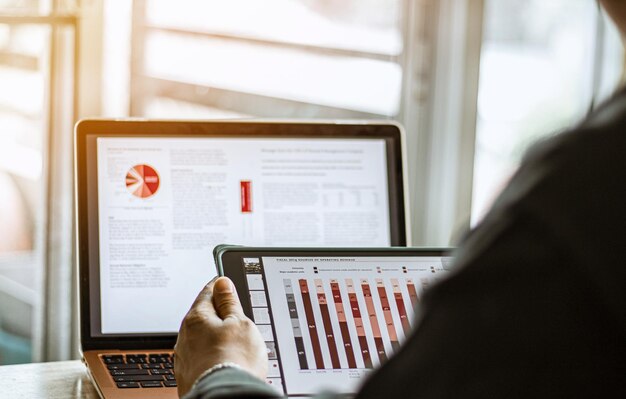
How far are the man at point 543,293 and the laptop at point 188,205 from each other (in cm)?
69

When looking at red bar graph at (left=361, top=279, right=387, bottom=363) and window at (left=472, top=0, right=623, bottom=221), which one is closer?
red bar graph at (left=361, top=279, right=387, bottom=363)

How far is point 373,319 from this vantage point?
39.2 inches

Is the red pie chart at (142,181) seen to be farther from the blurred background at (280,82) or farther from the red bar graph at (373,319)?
the blurred background at (280,82)

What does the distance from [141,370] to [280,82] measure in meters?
1.17

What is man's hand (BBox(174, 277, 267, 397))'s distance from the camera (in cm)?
71

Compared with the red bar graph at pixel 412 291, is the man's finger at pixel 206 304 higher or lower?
higher

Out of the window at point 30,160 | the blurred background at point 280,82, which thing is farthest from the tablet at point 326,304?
the window at point 30,160

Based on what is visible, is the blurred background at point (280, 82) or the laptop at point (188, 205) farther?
the blurred background at point (280, 82)

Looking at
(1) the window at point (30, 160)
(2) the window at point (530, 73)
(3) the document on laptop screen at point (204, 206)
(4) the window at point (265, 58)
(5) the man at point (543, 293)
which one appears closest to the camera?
(5) the man at point (543, 293)

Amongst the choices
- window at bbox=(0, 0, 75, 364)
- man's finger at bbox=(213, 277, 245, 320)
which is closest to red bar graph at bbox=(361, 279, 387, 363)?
man's finger at bbox=(213, 277, 245, 320)

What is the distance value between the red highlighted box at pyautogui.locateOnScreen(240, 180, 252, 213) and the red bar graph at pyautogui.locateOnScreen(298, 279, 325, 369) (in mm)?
237

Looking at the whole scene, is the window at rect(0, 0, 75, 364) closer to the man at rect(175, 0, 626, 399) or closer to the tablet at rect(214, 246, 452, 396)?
the tablet at rect(214, 246, 452, 396)

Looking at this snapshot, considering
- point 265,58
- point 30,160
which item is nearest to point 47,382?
point 30,160

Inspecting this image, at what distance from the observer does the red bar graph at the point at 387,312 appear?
3.26 ft
